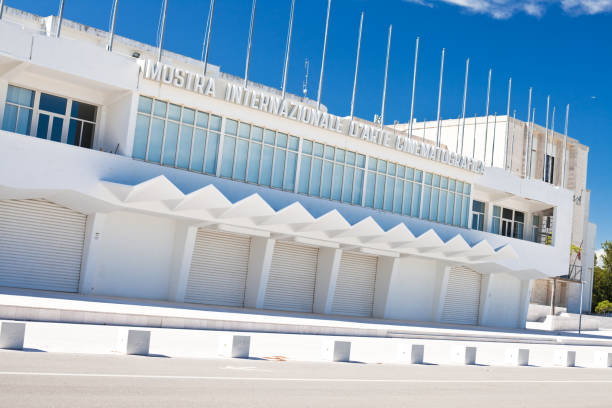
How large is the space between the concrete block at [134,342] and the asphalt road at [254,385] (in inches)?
17.9

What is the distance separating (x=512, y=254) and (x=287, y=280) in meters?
13.8

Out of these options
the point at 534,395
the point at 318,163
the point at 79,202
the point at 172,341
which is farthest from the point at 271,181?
the point at 534,395

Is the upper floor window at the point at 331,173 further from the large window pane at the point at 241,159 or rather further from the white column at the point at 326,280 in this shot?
the large window pane at the point at 241,159

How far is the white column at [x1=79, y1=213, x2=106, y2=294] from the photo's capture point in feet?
84.4

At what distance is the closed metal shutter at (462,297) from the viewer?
4006 cm

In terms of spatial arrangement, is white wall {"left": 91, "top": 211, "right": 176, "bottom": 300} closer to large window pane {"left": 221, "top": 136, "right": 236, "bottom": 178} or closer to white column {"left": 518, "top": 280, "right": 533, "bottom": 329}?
large window pane {"left": 221, "top": 136, "right": 236, "bottom": 178}

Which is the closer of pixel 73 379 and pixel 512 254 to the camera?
pixel 73 379

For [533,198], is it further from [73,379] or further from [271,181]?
[73,379]

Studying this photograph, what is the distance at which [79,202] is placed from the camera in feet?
83.6

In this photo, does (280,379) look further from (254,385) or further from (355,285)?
(355,285)

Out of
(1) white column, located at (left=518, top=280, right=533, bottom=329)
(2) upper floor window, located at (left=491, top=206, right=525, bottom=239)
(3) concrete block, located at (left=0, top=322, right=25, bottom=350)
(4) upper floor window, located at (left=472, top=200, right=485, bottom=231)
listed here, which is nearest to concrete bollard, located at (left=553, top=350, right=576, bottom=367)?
(3) concrete block, located at (left=0, top=322, right=25, bottom=350)

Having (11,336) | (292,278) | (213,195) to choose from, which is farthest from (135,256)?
(11,336)

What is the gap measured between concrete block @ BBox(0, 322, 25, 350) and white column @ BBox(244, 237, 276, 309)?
1916cm

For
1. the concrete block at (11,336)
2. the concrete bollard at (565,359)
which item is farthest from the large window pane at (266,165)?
the concrete block at (11,336)
